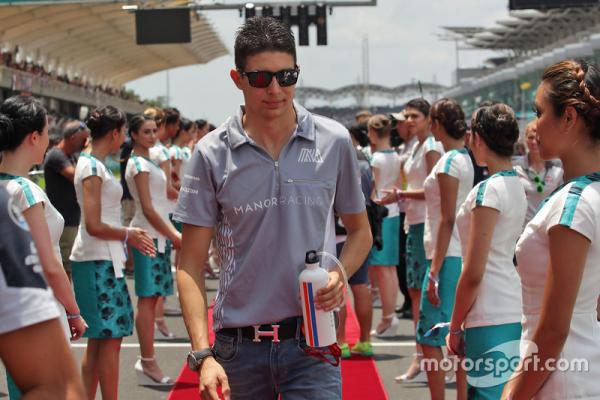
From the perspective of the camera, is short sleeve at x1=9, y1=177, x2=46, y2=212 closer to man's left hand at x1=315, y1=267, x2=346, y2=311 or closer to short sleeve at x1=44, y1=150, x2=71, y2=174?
man's left hand at x1=315, y1=267, x2=346, y2=311

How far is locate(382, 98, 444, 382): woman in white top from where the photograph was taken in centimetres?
777

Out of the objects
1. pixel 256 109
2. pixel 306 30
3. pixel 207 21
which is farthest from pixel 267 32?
pixel 207 21

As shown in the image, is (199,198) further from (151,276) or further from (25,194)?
(151,276)

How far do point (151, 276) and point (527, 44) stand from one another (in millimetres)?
82245

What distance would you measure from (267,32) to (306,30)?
2605 cm

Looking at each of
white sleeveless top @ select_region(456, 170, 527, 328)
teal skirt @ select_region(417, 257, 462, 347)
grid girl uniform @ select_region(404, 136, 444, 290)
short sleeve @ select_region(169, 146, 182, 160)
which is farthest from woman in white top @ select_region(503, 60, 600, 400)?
short sleeve @ select_region(169, 146, 182, 160)

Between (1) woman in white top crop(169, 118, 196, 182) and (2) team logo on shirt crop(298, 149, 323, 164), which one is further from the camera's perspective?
(1) woman in white top crop(169, 118, 196, 182)

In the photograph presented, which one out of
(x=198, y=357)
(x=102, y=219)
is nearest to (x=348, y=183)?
(x=198, y=357)

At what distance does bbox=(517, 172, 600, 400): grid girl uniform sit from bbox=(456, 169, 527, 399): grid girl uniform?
1.52 metres

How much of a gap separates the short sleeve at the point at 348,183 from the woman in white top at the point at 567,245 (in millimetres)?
760

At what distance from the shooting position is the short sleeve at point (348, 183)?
3641mm

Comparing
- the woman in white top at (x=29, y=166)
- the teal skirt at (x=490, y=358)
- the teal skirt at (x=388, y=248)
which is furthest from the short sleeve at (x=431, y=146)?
the woman in white top at (x=29, y=166)

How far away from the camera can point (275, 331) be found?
3463mm

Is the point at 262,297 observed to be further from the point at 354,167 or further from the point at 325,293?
the point at 354,167
